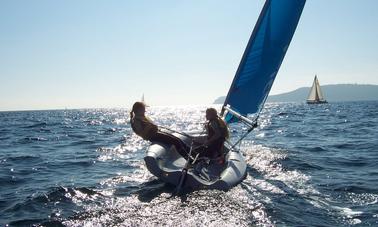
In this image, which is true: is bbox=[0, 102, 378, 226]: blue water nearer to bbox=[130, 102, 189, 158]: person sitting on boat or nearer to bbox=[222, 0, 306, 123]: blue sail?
bbox=[130, 102, 189, 158]: person sitting on boat

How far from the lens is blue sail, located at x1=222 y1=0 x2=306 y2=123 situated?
1130cm

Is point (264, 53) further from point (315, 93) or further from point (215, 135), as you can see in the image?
point (315, 93)

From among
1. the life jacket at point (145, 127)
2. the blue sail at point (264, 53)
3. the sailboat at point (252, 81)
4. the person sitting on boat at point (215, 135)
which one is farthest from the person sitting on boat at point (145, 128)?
the blue sail at point (264, 53)

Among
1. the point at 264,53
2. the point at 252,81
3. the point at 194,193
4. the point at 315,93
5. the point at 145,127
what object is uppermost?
the point at 264,53

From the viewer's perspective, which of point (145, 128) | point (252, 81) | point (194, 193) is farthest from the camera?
point (252, 81)

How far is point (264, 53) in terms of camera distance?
11695mm

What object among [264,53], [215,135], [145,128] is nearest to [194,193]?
[215,135]

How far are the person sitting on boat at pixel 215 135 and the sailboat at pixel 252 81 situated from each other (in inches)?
12.3

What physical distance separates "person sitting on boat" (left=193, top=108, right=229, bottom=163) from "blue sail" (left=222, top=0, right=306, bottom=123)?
2507 millimetres

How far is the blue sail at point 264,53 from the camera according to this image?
11305 millimetres

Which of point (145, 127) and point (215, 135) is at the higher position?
point (145, 127)

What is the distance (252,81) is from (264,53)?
0.97 meters

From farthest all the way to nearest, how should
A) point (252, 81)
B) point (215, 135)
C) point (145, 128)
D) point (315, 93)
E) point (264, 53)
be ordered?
point (315, 93) < point (252, 81) < point (264, 53) < point (145, 128) < point (215, 135)

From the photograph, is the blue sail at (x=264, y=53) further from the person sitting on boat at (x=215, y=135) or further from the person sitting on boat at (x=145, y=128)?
the person sitting on boat at (x=145, y=128)
